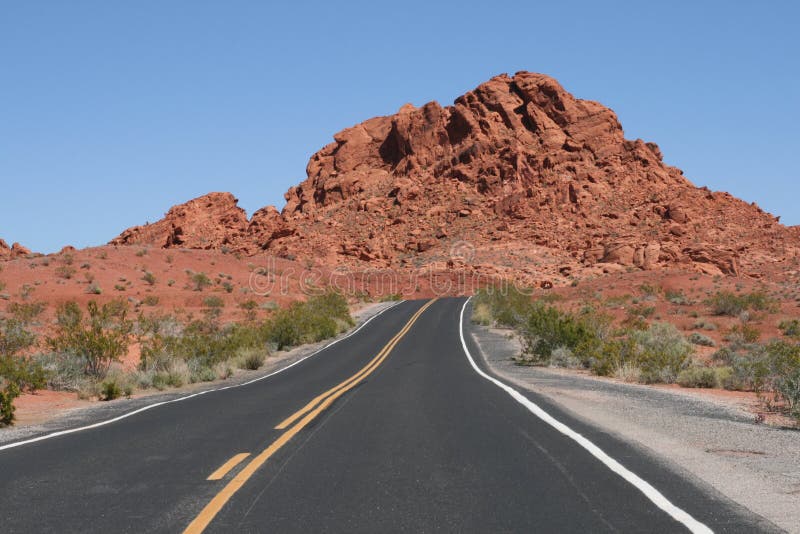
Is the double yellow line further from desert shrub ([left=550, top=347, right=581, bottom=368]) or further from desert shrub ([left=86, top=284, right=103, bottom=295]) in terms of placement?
desert shrub ([left=86, top=284, right=103, bottom=295])

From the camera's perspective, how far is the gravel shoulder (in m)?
5.82

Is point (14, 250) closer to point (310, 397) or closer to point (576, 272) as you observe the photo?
point (576, 272)

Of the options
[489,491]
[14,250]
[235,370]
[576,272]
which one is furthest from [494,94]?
[489,491]

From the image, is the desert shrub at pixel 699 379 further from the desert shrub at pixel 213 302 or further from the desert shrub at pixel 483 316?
the desert shrub at pixel 213 302

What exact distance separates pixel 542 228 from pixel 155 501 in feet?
282

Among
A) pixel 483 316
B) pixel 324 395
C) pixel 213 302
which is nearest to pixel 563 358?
pixel 324 395

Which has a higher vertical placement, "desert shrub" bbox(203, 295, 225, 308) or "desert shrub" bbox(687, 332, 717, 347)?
"desert shrub" bbox(203, 295, 225, 308)

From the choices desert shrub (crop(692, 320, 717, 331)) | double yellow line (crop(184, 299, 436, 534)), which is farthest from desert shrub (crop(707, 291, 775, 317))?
double yellow line (crop(184, 299, 436, 534))

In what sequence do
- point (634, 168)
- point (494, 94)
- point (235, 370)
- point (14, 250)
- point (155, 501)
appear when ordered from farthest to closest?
point (494, 94)
point (634, 168)
point (14, 250)
point (235, 370)
point (155, 501)

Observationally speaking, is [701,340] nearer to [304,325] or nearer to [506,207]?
[304,325]

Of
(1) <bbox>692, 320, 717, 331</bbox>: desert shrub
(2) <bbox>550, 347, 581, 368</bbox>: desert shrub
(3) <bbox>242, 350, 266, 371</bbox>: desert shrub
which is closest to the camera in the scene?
(2) <bbox>550, 347, 581, 368</bbox>: desert shrub

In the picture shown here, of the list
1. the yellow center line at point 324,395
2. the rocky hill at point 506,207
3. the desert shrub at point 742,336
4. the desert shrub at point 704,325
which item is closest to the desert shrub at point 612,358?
the yellow center line at point 324,395

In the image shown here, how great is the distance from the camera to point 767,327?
34094 mm

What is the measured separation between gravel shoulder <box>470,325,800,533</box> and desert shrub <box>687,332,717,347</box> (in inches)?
666
